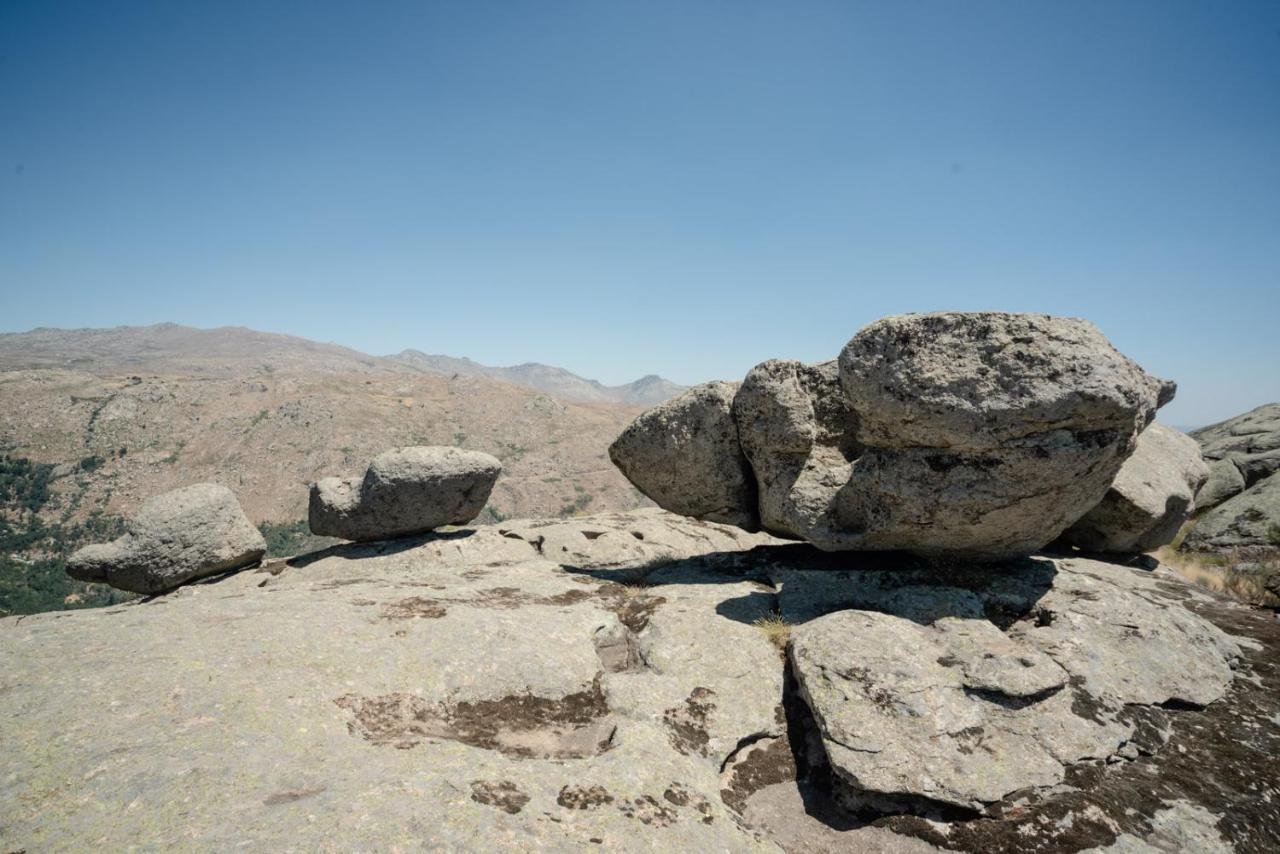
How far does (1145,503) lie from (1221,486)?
1478cm

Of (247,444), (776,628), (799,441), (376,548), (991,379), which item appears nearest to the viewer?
(991,379)

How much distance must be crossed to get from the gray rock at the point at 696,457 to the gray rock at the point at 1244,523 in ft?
59.8

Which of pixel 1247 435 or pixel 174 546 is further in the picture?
pixel 1247 435

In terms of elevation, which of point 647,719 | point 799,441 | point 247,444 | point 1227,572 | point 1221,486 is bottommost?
point 247,444

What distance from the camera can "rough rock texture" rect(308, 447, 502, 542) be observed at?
18062 millimetres

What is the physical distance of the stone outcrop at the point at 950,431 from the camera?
934cm

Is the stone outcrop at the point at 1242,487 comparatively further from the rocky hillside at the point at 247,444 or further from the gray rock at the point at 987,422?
the rocky hillside at the point at 247,444

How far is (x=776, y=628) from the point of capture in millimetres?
10336

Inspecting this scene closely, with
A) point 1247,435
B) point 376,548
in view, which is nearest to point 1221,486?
point 1247,435

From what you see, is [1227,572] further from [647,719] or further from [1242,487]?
[647,719]

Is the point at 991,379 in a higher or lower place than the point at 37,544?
higher

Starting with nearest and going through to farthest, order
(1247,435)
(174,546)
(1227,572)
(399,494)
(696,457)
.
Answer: (696,457), (174,546), (1227,572), (399,494), (1247,435)

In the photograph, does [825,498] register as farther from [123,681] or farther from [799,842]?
[123,681]

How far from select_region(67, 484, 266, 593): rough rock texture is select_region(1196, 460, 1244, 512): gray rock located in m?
34.0
